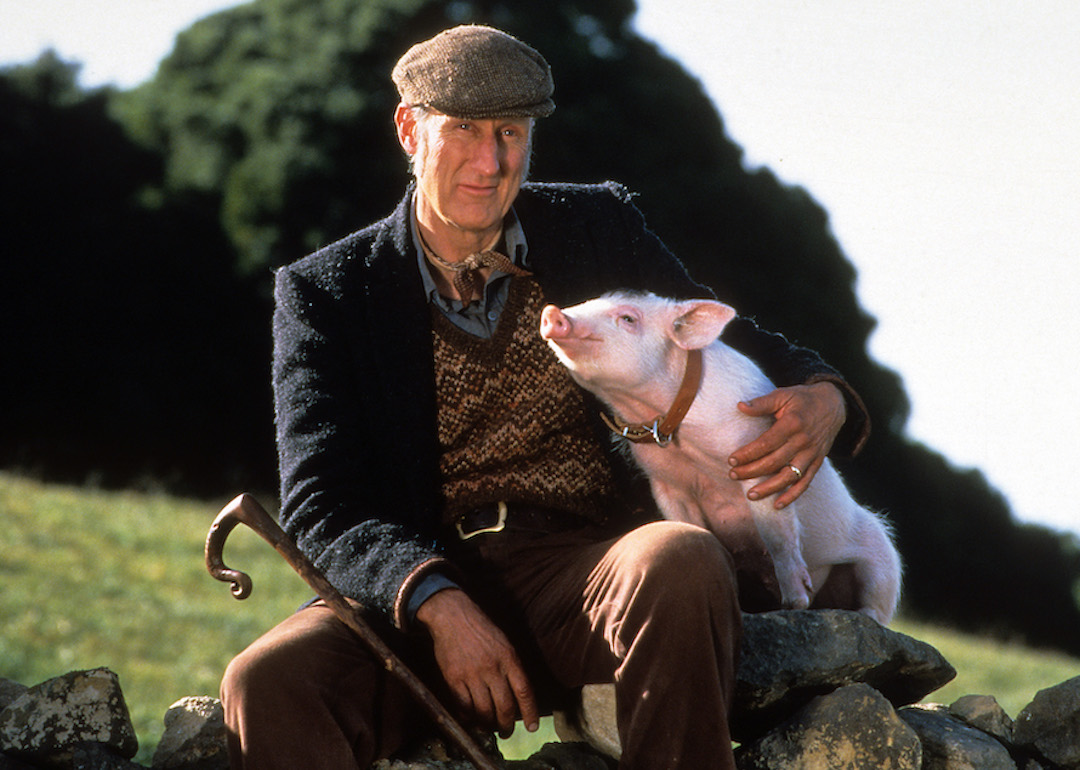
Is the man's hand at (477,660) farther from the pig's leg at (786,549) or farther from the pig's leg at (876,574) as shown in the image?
the pig's leg at (876,574)

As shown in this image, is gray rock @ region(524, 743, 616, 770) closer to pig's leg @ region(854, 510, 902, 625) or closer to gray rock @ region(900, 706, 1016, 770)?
gray rock @ region(900, 706, 1016, 770)

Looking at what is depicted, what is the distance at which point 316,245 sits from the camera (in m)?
12.4

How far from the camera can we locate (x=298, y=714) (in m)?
3.02

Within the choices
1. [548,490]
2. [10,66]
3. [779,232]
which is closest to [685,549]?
[548,490]

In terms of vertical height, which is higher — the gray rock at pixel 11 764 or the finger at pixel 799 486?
the finger at pixel 799 486

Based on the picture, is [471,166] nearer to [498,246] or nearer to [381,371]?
[498,246]

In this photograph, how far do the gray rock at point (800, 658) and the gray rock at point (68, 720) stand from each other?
2.00 metres

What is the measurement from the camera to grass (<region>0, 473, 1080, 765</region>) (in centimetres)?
753

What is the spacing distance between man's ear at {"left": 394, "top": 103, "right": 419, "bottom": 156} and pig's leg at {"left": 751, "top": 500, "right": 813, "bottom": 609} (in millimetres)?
1609

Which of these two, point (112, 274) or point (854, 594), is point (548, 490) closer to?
point (854, 594)

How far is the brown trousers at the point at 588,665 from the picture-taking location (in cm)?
288

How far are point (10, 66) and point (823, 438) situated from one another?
46.0 ft

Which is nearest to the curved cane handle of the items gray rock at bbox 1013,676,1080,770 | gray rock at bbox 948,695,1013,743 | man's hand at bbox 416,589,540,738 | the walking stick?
the walking stick

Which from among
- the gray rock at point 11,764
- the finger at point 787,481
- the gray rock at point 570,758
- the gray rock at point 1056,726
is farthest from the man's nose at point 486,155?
the gray rock at point 1056,726
